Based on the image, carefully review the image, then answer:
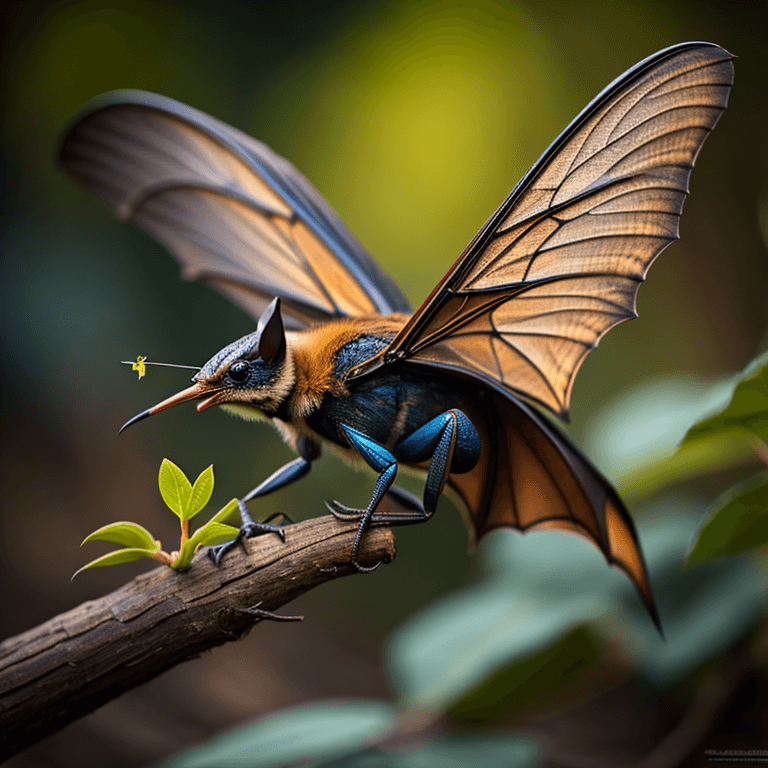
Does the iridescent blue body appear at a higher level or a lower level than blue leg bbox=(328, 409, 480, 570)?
higher

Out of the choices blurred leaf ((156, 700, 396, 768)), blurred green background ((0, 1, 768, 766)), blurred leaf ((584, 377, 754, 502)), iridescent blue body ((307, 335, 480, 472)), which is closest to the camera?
iridescent blue body ((307, 335, 480, 472))

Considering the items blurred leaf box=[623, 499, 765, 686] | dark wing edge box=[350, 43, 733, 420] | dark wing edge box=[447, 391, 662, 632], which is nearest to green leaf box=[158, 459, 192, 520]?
dark wing edge box=[350, 43, 733, 420]

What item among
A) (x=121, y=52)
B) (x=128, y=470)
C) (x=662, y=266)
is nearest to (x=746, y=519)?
(x=662, y=266)

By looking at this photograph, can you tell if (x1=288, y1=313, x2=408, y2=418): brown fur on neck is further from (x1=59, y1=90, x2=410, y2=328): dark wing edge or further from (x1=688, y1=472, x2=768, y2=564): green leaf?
(x1=688, y1=472, x2=768, y2=564): green leaf

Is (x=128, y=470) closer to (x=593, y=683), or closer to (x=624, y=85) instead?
(x=593, y=683)

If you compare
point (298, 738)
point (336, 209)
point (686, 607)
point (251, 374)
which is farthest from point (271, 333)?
point (336, 209)
